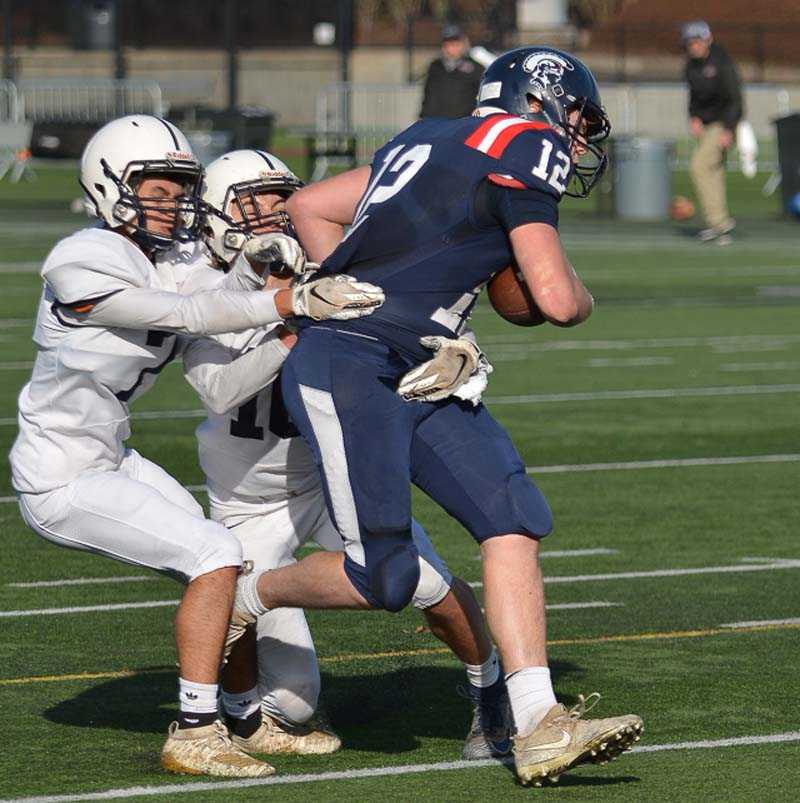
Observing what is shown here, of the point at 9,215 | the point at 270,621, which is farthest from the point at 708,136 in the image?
the point at 270,621

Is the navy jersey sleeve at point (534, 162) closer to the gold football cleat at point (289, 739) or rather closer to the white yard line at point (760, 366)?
the gold football cleat at point (289, 739)

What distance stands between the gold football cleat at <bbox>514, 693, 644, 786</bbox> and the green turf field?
3.9 inches

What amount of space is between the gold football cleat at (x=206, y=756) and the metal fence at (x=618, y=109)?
86.8 feet

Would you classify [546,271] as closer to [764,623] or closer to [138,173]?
[138,173]

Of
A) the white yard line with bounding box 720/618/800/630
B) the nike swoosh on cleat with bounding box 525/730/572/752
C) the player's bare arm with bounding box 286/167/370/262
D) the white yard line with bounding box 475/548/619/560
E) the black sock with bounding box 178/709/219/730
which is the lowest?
the white yard line with bounding box 475/548/619/560

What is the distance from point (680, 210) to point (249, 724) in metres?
20.8

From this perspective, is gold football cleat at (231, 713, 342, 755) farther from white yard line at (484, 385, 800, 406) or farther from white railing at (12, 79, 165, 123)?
white railing at (12, 79, 165, 123)

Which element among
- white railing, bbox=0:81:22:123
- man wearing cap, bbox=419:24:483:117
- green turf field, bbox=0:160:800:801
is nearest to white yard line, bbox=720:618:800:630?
green turf field, bbox=0:160:800:801

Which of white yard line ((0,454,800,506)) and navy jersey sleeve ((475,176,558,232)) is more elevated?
navy jersey sleeve ((475,176,558,232))

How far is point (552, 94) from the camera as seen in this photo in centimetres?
524

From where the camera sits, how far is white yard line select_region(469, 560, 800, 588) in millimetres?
7777

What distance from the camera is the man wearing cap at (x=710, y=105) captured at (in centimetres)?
2114

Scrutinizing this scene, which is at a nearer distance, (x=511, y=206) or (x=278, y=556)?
(x=511, y=206)

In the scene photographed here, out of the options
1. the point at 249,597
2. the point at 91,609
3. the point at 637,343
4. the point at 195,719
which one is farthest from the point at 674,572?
the point at 637,343
